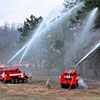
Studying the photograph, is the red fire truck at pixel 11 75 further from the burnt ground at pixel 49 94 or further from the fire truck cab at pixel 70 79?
the fire truck cab at pixel 70 79

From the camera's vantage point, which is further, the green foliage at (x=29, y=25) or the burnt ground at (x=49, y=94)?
the green foliage at (x=29, y=25)

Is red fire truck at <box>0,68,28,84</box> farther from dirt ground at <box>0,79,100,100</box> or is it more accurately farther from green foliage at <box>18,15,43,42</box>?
green foliage at <box>18,15,43,42</box>

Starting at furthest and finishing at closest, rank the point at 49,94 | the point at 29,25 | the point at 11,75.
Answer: the point at 29,25 < the point at 11,75 < the point at 49,94

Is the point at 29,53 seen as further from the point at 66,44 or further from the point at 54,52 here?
the point at 66,44

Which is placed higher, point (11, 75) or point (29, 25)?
point (29, 25)

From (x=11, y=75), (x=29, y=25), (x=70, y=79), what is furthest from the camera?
(x=29, y=25)

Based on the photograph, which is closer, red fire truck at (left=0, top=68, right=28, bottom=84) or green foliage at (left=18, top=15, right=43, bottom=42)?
red fire truck at (left=0, top=68, right=28, bottom=84)

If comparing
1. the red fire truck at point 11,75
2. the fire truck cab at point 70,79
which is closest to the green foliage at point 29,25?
the red fire truck at point 11,75

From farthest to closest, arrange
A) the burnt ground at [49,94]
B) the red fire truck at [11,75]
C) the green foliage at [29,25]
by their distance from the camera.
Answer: the green foliage at [29,25] < the red fire truck at [11,75] < the burnt ground at [49,94]

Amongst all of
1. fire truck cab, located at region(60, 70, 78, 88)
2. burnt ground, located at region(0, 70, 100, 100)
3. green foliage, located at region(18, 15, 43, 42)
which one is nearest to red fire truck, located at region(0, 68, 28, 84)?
burnt ground, located at region(0, 70, 100, 100)

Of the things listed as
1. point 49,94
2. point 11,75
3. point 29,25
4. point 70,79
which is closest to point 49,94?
point 49,94

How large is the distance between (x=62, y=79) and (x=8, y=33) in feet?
377

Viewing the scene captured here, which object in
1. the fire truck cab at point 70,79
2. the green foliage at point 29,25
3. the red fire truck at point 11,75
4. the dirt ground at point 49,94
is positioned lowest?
the dirt ground at point 49,94

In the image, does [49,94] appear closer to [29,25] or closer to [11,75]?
[11,75]
